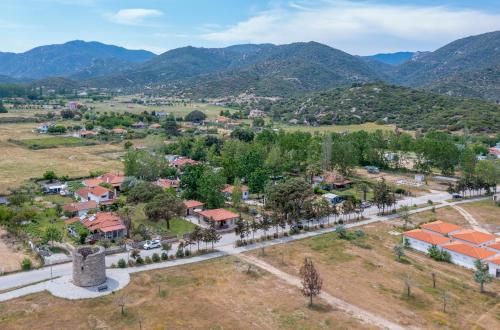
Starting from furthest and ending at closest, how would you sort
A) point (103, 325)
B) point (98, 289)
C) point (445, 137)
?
1. point (445, 137)
2. point (98, 289)
3. point (103, 325)

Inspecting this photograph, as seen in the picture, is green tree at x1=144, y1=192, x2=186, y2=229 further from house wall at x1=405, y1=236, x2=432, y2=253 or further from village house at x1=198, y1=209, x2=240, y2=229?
house wall at x1=405, y1=236, x2=432, y2=253

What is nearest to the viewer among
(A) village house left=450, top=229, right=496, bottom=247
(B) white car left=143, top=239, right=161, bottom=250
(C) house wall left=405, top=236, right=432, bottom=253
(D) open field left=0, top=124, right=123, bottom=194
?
(B) white car left=143, top=239, right=161, bottom=250

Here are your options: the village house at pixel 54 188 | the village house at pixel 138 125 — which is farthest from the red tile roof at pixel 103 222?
the village house at pixel 138 125

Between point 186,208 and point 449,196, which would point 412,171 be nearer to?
point 449,196

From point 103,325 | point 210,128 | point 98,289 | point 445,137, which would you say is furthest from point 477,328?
point 210,128

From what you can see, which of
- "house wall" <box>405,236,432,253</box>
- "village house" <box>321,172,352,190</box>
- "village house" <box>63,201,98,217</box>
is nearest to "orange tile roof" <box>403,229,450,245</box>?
"house wall" <box>405,236,432,253</box>

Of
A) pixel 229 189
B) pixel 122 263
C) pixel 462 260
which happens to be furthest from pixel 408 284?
pixel 229 189

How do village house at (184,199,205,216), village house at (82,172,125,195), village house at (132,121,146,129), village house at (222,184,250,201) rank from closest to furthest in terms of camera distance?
village house at (184,199,205,216)
village house at (222,184,250,201)
village house at (82,172,125,195)
village house at (132,121,146,129)
